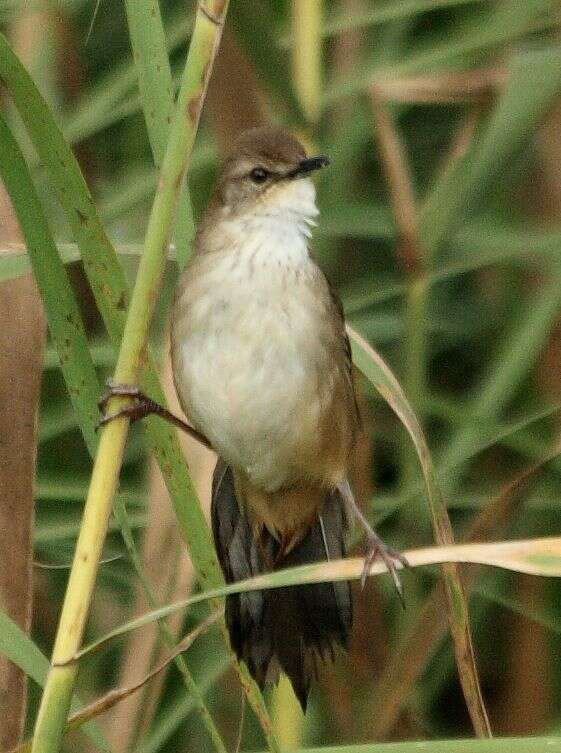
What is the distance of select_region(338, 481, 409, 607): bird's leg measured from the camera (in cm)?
140

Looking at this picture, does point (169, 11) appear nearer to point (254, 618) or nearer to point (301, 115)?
point (301, 115)

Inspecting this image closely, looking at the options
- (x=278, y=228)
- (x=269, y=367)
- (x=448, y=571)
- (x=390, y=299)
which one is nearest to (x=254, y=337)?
(x=269, y=367)

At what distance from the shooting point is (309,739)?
7.09 ft

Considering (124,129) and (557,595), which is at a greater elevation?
(124,129)

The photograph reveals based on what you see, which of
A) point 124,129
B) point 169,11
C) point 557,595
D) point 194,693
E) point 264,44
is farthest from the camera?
point 124,129

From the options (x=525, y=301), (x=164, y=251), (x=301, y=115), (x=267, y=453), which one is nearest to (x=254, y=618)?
(x=267, y=453)

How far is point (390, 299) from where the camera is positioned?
8.64 ft

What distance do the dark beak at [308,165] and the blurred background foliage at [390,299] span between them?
0.25 feet

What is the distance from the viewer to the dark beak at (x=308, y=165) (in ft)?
5.63

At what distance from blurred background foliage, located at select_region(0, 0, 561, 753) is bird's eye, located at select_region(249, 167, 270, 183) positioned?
0.09m

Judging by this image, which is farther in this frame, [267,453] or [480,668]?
[480,668]

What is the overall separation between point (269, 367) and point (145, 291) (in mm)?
611

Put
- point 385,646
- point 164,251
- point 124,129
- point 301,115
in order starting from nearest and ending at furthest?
point 164,251, point 301,115, point 385,646, point 124,129

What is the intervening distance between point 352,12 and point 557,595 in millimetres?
1051
